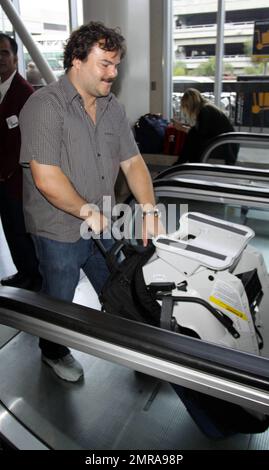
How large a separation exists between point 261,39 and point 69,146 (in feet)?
18.5

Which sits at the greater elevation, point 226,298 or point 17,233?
point 226,298

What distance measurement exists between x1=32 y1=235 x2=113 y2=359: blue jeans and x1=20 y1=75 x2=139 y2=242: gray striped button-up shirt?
45 mm

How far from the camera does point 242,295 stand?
60.2 inches

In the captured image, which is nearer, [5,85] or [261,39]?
[5,85]

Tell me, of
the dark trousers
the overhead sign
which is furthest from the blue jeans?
the overhead sign

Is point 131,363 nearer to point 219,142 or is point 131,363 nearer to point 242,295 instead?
point 242,295

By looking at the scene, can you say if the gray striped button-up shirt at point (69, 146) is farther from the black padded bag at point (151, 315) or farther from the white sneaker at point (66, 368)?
the white sneaker at point (66, 368)

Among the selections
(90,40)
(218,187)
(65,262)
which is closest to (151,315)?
(65,262)

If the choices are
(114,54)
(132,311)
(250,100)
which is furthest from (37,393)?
(250,100)

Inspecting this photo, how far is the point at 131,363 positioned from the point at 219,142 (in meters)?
3.43

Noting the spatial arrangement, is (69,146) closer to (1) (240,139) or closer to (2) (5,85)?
(2) (5,85)

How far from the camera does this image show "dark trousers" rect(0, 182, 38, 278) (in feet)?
9.26

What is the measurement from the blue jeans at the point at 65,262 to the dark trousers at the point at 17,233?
0.98 metres

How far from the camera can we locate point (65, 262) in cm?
183
